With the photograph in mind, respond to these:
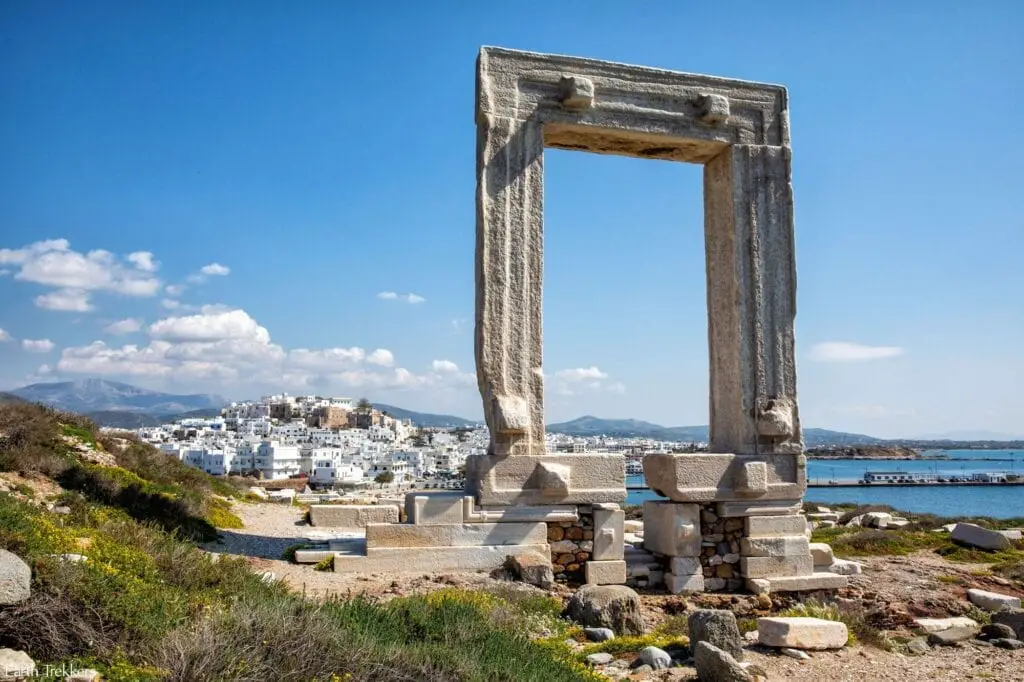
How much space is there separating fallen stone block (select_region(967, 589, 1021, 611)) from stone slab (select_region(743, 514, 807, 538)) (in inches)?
82.2

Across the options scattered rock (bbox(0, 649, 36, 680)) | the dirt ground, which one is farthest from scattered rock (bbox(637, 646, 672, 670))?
scattered rock (bbox(0, 649, 36, 680))

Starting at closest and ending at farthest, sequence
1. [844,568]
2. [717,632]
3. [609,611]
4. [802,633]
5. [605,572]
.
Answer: [717,632] < [802,633] < [609,611] < [605,572] < [844,568]

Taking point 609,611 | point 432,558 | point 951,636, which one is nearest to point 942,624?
point 951,636

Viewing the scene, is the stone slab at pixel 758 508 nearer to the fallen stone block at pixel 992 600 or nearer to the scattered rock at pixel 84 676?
the fallen stone block at pixel 992 600

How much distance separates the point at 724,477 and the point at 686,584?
137 cm

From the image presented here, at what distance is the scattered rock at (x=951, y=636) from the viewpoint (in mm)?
7582

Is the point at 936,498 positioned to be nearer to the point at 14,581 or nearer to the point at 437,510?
the point at 437,510

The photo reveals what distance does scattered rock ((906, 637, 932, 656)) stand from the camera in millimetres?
7242

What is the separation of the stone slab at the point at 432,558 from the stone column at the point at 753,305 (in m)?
3.20

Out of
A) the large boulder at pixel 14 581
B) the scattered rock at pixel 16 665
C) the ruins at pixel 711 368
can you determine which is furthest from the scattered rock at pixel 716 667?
the large boulder at pixel 14 581

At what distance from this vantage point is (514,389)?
923 cm

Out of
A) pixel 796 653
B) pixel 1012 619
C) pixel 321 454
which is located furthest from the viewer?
pixel 321 454

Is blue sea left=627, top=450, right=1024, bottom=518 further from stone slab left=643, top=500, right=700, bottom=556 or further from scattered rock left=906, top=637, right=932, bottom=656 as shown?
scattered rock left=906, top=637, right=932, bottom=656

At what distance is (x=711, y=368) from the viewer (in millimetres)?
10555
